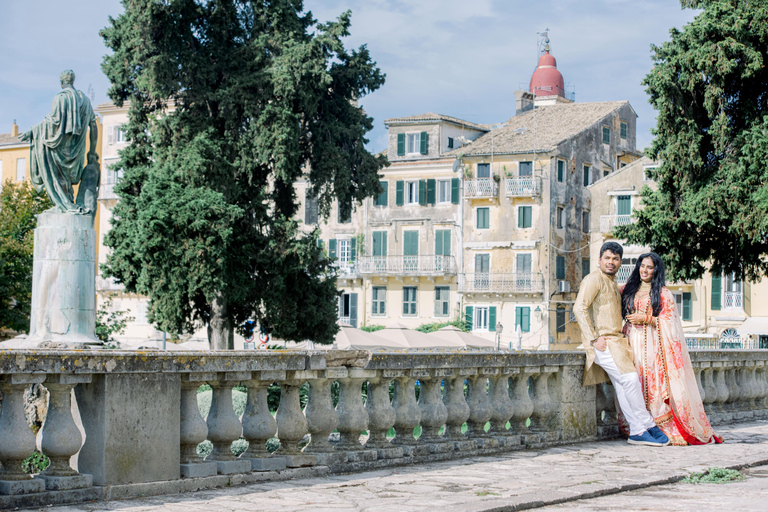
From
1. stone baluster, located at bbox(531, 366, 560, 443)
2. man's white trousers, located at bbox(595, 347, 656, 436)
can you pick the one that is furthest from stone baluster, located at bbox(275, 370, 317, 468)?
man's white trousers, located at bbox(595, 347, 656, 436)

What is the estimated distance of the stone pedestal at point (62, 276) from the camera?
56.1 ft

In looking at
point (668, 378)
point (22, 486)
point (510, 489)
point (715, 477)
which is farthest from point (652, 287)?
point (22, 486)

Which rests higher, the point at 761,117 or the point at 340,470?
the point at 761,117

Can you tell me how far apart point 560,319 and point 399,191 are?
11905mm

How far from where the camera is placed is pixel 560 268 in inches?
2222

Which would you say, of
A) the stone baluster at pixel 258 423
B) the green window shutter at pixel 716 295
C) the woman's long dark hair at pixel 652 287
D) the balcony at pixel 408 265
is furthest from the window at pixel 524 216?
A: the stone baluster at pixel 258 423

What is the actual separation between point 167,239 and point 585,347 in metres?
22.7

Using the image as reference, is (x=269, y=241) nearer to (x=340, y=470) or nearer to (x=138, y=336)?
(x=340, y=470)

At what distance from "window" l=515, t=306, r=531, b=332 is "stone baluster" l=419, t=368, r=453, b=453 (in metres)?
48.5

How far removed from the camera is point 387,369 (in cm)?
731

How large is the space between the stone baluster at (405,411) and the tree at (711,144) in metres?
18.6

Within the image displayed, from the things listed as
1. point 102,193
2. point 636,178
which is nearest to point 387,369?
point 636,178

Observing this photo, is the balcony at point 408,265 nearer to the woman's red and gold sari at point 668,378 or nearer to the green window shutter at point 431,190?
the green window shutter at point 431,190

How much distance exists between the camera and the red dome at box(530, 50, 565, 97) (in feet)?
253
